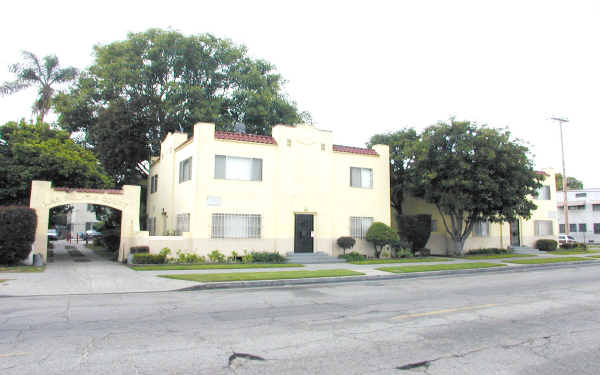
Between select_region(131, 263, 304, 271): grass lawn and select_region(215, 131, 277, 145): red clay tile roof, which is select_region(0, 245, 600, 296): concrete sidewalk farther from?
select_region(215, 131, 277, 145): red clay tile roof

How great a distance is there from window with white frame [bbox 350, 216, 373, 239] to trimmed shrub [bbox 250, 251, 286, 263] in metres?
4.91

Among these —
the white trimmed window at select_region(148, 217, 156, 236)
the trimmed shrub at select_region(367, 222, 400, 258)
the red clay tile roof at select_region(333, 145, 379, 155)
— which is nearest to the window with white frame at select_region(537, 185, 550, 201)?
the trimmed shrub at select_region(367, 222, 400, 258)

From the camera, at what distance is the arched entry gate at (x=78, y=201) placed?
747 inches

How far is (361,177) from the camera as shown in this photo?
25.1m

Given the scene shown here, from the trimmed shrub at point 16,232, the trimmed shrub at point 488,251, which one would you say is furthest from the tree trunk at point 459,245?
the trimmed shrub at point 16,232

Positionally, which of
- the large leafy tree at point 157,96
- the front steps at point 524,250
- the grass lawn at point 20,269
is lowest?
the grass lawn at point 20,269

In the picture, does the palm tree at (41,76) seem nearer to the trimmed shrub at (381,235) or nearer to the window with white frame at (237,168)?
the window with white frame at (237,168)

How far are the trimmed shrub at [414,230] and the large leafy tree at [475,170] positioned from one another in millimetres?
1858

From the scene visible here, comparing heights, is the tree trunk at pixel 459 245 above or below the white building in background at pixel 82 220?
below

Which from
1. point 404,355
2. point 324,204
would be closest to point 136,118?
point 324,204

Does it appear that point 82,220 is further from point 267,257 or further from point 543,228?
point 543,228

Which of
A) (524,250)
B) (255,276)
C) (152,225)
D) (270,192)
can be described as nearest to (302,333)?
(255,276)

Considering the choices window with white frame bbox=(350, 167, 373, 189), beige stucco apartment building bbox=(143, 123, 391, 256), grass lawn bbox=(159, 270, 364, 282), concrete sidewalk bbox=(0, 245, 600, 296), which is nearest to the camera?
concrete sidewalk bbox=(0, 245, 600, 296)

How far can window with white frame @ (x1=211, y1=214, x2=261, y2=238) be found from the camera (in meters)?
21.3
